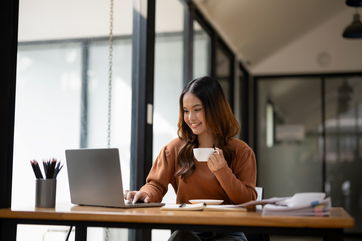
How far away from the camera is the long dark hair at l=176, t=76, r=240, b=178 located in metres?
2.26

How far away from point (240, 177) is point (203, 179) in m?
0.15

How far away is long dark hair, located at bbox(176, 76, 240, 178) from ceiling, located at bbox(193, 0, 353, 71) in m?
2.41

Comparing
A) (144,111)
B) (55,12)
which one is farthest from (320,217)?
(144,111)

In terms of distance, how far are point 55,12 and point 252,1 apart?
10.6 feet

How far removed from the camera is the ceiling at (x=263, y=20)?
532 centimetres

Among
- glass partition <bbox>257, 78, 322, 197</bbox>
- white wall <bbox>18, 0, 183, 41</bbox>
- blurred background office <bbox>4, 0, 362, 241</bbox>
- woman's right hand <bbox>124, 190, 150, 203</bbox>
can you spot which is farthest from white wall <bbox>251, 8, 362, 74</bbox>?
woman's right hand <bbox>124, 190, 150, 203</bbox>

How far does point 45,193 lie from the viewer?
1940mm

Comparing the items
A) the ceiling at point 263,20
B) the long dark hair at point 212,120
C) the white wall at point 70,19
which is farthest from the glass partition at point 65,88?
the ceiling at point 263,20

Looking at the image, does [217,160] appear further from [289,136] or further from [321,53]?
[321,53]

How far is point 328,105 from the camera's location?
295 inches

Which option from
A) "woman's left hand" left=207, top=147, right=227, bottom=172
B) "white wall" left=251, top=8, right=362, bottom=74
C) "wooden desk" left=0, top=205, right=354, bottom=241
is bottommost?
"wooden desk" left=0, top=205, right=354, bottom=241

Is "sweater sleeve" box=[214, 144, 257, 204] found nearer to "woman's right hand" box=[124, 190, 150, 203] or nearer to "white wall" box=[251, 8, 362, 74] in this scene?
"woman's right hand" box=[124, 190, 150, 203]

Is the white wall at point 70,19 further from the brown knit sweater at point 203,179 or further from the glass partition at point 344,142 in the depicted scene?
the glass partition at point 344,142

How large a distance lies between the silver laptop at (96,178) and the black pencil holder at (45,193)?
0.09 m
